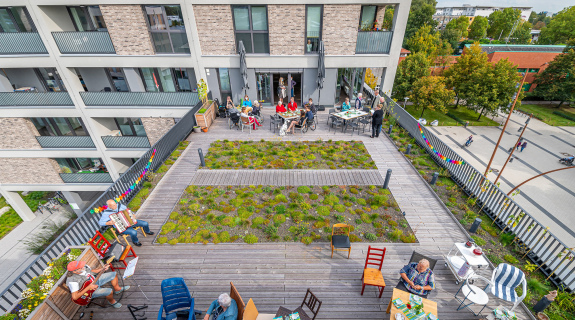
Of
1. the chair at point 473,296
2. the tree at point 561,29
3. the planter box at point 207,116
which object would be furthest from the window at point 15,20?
the tree at point 561,29

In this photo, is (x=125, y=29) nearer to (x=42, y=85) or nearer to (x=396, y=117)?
(x=42, y=85)

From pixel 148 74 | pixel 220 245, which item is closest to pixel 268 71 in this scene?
pixel 148 74

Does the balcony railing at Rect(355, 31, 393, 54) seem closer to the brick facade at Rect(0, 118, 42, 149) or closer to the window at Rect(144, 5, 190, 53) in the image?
the window at Rect(144, 5, 190, 53)

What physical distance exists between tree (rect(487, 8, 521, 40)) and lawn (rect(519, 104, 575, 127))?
54144mm

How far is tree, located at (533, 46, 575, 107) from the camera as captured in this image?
97.0 ft

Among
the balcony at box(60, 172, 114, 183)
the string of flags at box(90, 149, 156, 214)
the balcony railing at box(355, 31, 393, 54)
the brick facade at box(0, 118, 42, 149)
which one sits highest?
the balcony railing at box(355, 31, 393, 54)

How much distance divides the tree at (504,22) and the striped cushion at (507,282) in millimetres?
96911

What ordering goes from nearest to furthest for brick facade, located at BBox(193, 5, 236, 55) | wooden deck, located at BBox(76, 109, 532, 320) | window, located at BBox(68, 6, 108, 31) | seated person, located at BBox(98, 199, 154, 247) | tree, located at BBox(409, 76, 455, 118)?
wooden deck, located at BBox(76, 109, 532, 320) < seated person, located at BBox(98, 199, 154, 247) < brick facade, located at BBox(193, 5, 236, 55) < window, located at BBox(68, 6, 108, 31) < tree, located at BBox(409, 76, 455, 118)

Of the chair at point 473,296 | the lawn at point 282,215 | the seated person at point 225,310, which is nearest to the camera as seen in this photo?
the seated person at point 225,310

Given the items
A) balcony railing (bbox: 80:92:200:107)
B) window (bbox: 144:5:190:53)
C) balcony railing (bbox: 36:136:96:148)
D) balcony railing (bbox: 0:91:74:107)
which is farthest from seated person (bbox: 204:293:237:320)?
balcony railing (bbox: 0:91:74:107)

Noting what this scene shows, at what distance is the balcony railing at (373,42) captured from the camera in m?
13.5

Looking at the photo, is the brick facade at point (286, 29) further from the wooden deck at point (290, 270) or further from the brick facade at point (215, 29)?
the wooden deck at point (290, 270)

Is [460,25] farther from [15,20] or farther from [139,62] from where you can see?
[15,20]

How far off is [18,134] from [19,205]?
666 centimetres
